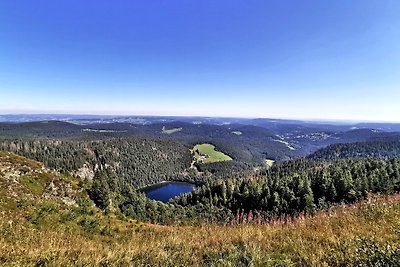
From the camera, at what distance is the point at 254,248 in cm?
635

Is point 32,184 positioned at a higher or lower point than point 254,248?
lower

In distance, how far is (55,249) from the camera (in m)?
5.92

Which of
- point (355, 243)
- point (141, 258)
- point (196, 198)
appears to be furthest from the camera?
point (196, 198)

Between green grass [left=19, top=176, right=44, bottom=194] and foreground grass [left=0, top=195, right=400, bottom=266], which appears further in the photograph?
green grass [left=19, top=176, right=44, bottom=194]

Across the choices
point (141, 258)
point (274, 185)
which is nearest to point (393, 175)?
point (274, 185)

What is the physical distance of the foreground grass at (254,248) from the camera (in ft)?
17.4

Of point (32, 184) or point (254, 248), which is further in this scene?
point (32, 184)

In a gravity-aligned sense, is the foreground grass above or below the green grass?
above

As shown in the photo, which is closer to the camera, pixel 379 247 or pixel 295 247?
pixel 379 247

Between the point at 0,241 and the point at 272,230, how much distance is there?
7282mm

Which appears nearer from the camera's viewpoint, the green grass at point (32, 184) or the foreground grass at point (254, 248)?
the foreground grass at point (254, 248)

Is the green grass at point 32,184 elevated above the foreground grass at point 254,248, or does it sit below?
below

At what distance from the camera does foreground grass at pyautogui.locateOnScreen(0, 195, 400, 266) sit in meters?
5.31

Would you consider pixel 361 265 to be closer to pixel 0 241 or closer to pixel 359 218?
pixel 359 218
